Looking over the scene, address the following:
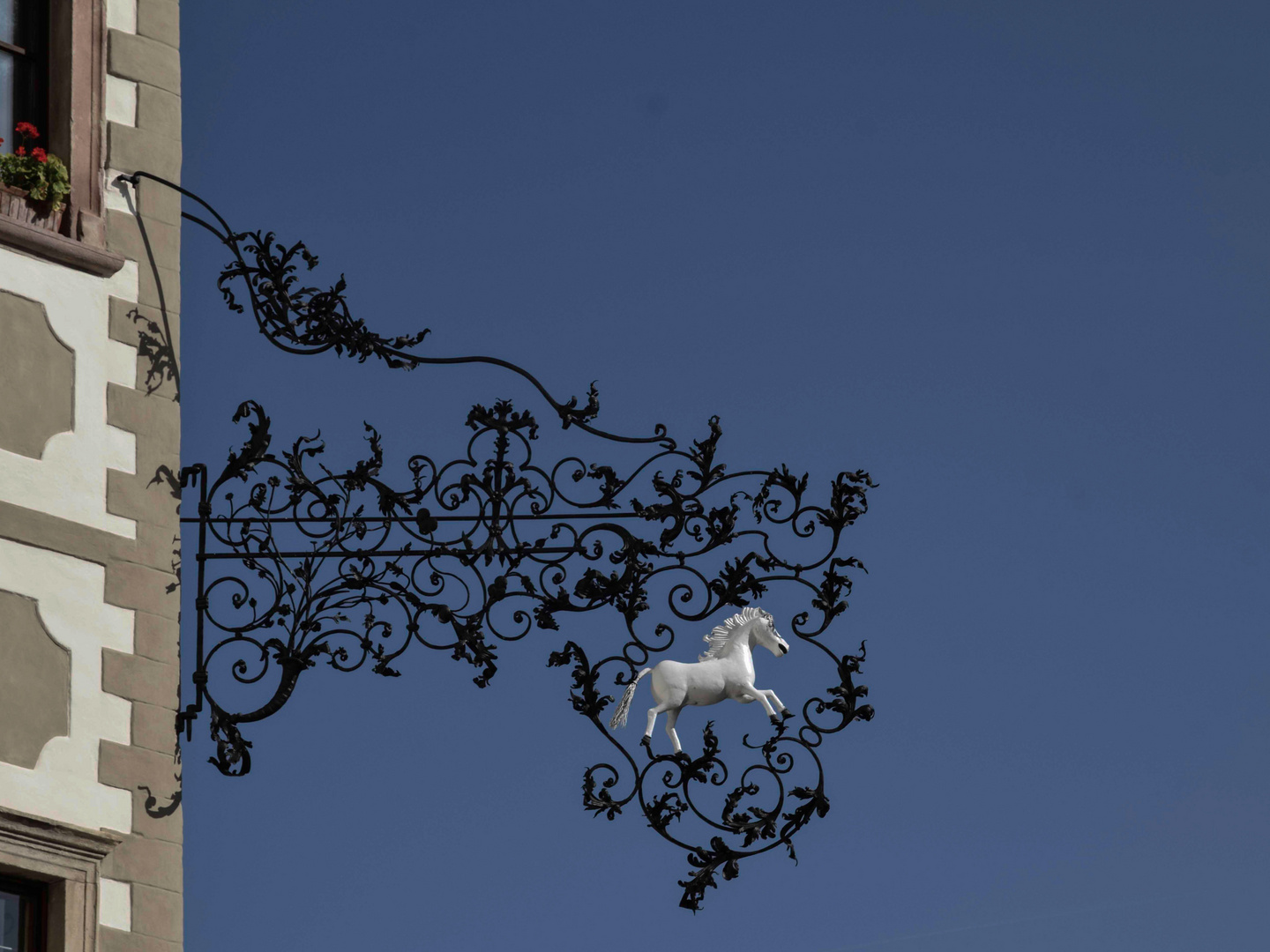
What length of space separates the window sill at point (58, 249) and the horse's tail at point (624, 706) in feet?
10.9

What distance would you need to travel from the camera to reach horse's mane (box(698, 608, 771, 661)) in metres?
16.2

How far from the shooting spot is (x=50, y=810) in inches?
586

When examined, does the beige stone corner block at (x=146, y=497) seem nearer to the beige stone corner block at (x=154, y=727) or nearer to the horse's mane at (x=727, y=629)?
the beige stone corner block at (x=154, y=727)

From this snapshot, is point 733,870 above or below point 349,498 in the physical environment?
below

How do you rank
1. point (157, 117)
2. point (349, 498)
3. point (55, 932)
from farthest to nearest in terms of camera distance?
1. point (157, 117)
2. point (349, 498)
3. point (55, 932)

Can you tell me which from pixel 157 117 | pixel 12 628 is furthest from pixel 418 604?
pixel 157 117

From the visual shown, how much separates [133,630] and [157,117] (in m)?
2.88

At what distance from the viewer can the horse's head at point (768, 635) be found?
53.4 feet

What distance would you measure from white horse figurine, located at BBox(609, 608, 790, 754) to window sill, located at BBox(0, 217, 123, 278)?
11.0 feet

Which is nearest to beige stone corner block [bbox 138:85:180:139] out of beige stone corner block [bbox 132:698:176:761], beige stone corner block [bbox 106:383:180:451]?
beige stone corner block [bbox 106:383:180:451]

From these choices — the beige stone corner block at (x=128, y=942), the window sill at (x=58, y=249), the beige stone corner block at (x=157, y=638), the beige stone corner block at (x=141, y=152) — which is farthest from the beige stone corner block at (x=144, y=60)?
the beige stone corner block at (x=128, y=942)

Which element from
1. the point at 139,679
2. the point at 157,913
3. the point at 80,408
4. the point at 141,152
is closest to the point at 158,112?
the point at 141,152

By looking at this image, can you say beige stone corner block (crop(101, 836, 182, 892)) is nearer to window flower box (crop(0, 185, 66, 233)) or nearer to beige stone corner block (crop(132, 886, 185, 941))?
beige stone corner block (crop(132, 886, 185, 941))

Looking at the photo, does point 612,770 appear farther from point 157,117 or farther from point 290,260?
point 157,117
